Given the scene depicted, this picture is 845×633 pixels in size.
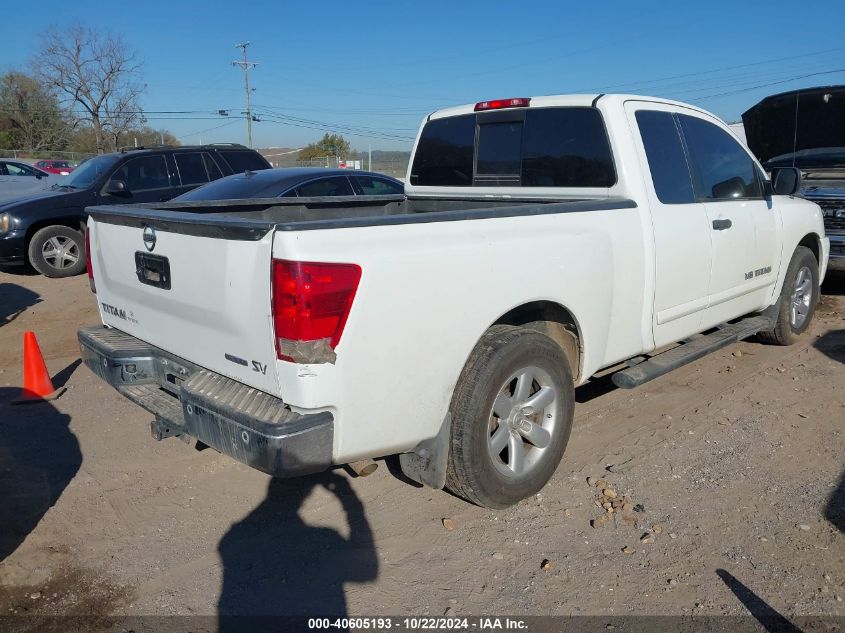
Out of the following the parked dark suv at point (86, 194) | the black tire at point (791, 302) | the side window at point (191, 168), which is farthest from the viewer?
the side window at point (191, 168)

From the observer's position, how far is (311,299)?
248 cm

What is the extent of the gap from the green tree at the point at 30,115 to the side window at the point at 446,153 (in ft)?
192

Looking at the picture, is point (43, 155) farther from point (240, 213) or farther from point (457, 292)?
point (457, 292)

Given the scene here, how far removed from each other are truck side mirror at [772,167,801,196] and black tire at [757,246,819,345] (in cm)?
88

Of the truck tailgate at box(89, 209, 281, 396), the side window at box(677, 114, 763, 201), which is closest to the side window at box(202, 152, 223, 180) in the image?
the truck tailgate at box(89, 209, 281, 396)

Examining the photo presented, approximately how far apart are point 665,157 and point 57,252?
8.96 metres

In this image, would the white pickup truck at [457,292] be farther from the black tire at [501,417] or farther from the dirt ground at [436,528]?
the dirt ground at [436,528]

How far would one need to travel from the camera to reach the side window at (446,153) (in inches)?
195

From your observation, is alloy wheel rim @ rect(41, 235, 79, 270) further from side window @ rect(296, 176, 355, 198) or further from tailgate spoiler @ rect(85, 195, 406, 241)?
tailgate spoiler @ rect(85, 195, 406, 241)

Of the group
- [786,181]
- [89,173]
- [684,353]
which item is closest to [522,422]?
[684,353]

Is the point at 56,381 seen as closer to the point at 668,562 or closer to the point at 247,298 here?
the point at 247,298

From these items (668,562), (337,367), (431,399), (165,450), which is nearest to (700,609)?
(668,562)

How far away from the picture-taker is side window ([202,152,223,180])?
10.6 m

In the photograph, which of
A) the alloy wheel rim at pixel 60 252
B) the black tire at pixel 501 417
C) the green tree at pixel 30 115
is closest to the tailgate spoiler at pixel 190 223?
the black tire at pixel 501 417
